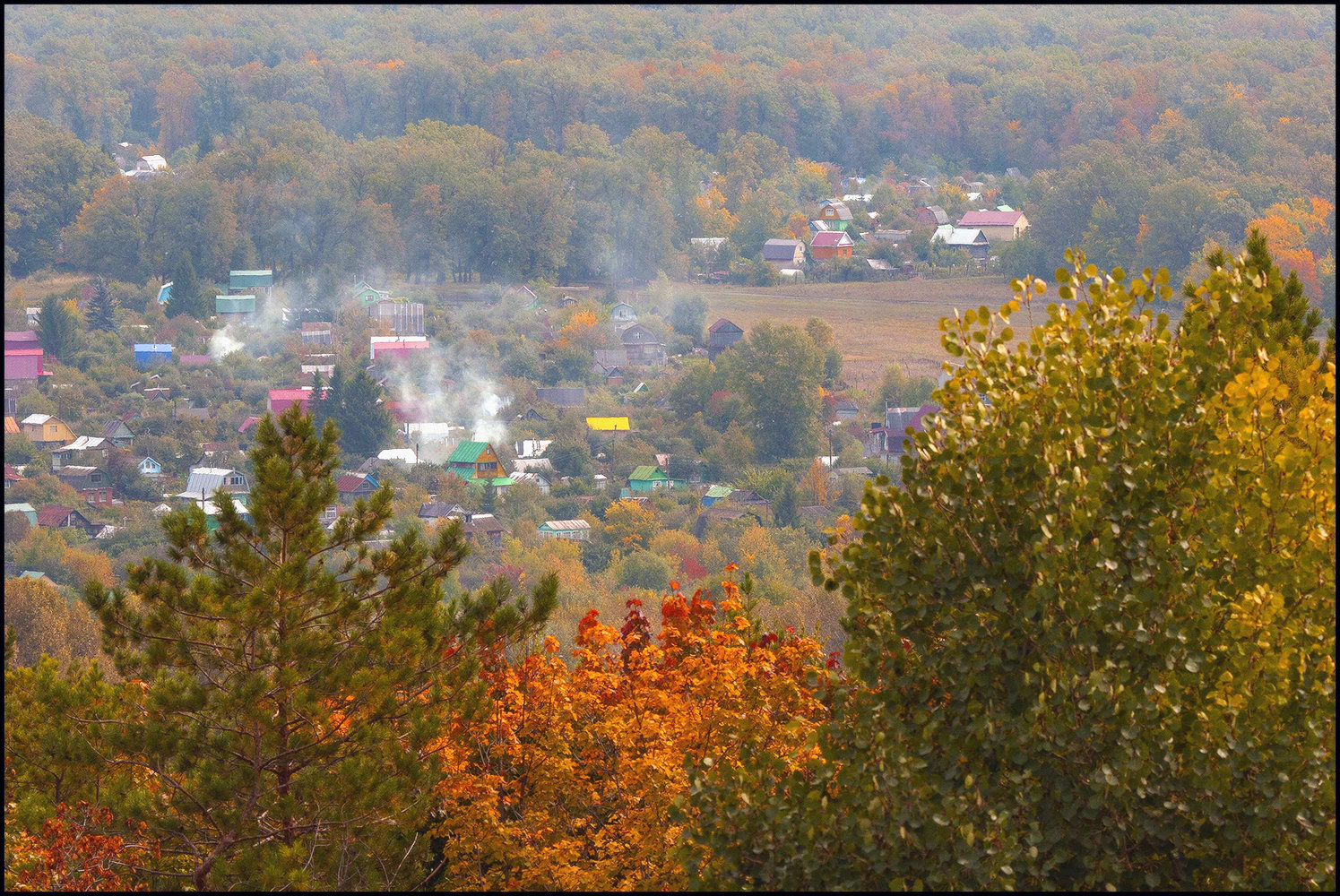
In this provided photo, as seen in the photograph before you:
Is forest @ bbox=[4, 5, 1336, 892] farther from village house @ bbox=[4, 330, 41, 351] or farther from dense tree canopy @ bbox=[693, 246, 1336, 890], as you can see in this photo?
village house @ bbox=[4, 330, 41, 351]

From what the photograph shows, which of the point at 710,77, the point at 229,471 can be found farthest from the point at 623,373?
the point at 710,77

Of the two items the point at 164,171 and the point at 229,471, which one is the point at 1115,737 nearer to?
the point at 229,471

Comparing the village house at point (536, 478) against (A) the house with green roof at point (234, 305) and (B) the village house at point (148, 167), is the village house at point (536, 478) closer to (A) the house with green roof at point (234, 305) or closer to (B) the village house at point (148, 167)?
(A) the house with green roof at point (234, 305)

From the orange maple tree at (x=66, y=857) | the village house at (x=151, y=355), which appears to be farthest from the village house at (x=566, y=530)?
the orange maple tree at (x=66, y=857)

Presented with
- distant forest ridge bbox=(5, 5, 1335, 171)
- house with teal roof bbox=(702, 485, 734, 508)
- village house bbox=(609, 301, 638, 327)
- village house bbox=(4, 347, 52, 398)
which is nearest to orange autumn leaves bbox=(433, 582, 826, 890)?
house with teal roof bbox=(702, 485, 734, 508)

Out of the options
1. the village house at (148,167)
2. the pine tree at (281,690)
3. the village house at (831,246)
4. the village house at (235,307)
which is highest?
the pine tree at (281,690)

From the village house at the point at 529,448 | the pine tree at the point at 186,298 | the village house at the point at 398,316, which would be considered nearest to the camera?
the village house at the point at 529,448

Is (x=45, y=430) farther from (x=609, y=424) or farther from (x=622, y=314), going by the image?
(x=622, y=314)
